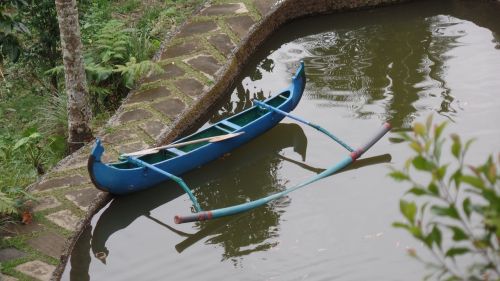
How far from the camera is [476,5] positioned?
10.2 m

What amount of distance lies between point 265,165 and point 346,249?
5.51 feet

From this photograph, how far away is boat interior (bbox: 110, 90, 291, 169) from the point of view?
7.06m

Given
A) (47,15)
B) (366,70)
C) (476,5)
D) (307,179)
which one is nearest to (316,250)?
(307,179)

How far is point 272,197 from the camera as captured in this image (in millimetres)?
6582

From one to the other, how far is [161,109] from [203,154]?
947 millimetres

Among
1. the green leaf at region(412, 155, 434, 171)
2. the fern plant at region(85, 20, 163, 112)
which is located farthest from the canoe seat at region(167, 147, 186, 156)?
the green leaf at region(412, 155, 434, 171)

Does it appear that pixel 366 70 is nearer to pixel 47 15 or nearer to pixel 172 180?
pixel 172 180

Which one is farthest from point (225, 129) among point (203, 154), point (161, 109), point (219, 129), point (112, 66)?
point (112, 66)

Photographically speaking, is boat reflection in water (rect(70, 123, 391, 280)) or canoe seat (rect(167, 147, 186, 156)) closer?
boat reflection in water (rect(70, 123, 391, 280))

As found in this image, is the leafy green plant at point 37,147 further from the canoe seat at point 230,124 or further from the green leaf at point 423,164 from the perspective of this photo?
the green leaf at point 423,164

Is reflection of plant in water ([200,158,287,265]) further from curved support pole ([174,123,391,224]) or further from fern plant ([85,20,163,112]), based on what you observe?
fern plant ([85,20,163,112])

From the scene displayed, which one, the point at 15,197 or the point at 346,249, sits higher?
the point at 15,197

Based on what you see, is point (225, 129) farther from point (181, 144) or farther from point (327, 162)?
point (327, 162)

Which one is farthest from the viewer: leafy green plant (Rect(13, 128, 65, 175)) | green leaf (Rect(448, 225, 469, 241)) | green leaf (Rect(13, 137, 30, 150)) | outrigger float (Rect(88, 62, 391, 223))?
leafy green plant (Rect(13, 128, 65, 175))
